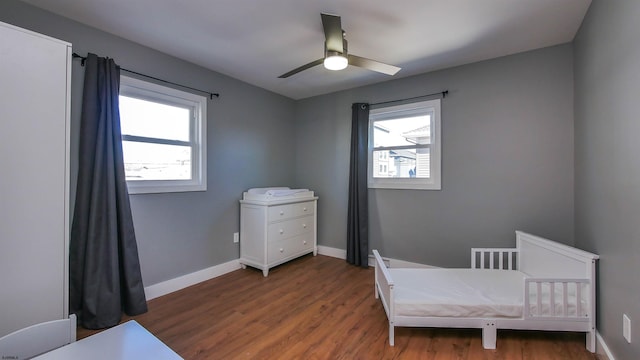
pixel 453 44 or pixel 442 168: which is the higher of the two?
pixel 453 44

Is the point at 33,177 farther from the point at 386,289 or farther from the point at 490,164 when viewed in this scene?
the point at 490,164

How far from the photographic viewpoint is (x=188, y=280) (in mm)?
2846

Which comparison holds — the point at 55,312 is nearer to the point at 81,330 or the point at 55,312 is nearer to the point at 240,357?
the point at 81,330

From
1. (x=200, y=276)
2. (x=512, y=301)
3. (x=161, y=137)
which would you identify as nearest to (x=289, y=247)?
(x=200, y=276)

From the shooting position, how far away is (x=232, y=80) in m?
3.29

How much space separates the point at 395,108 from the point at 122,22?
284 centimetres

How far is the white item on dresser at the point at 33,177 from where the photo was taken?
133 cm

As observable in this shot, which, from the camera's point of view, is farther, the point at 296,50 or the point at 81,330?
the point at 296,50

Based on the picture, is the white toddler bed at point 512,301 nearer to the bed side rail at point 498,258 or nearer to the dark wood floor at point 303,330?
the dark wood floor at point 303,330

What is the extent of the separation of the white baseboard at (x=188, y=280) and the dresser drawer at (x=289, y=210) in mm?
799

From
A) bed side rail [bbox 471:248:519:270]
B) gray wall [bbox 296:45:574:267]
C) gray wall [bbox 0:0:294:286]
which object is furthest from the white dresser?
bed side rail [bbox 471:248:519:270]

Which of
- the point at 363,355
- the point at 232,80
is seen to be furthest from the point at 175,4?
the point at 363,355

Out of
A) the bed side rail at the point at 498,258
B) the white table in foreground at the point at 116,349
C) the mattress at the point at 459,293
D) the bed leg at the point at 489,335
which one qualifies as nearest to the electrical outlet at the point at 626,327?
the mattress at the point at 459,293

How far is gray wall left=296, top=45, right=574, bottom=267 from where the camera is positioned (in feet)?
8.06
